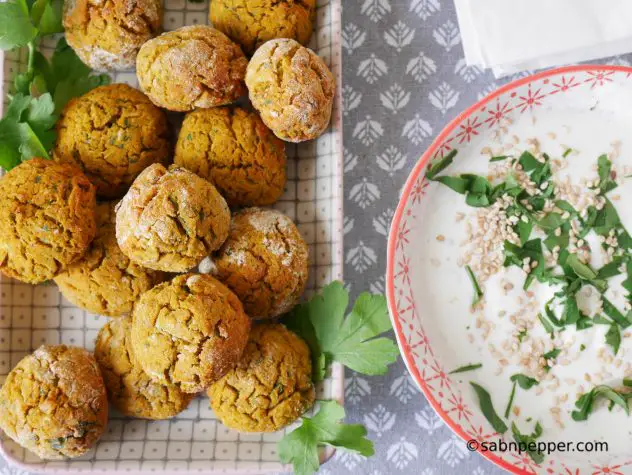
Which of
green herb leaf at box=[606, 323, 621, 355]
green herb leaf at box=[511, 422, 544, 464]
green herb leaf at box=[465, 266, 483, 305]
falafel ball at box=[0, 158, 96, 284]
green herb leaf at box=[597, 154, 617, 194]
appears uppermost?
green herb leaf at box=[597, 154, 617, 194]

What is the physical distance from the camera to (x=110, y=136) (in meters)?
1.35

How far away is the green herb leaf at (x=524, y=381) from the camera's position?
148 cm

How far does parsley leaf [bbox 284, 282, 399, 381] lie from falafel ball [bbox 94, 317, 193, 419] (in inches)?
11.9

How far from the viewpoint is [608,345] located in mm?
1480

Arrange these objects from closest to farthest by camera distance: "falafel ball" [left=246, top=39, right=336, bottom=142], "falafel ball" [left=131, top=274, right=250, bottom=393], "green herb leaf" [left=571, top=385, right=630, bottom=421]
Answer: "falafel ball" [left=131, top=274, right=250, bottom=393], "falafel ball" [left=246, top=39, right=336, bottom=142], "green herb leaf" [left=571, top=385, right=630, bottom=421]

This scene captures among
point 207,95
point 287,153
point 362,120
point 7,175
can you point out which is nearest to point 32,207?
point 7,175

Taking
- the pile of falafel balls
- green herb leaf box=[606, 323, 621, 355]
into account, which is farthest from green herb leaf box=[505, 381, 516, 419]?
the pile of falafel balls

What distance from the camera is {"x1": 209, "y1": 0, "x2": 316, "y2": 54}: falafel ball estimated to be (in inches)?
53.9

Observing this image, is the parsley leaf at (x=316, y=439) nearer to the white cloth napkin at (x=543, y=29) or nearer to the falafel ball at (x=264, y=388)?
the falafel ball at (x=264, y=388)

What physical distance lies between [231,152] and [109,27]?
38cm

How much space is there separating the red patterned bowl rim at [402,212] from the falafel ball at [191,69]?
1.42 ft

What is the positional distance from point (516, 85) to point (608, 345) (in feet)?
2.07

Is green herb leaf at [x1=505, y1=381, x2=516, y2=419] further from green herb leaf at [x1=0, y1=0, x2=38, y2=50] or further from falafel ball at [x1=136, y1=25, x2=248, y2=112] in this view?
green herb leaf at [x1=0, y1=0, x2=38, y2=50]

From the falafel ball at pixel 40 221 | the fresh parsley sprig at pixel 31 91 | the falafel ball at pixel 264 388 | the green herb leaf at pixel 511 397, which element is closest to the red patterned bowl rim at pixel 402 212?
the green herb leaf at pixel 511 397
